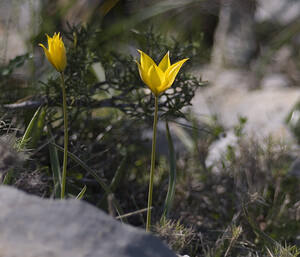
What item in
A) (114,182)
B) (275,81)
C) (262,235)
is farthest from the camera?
(275,81)

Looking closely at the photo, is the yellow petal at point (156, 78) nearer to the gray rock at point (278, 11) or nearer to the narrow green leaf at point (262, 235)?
the narrow green leaf at point (262, 235)

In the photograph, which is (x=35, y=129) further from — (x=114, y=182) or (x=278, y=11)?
(x=278, y=11)

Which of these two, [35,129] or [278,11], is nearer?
[35,129]

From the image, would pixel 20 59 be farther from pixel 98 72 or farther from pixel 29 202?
pixel 29 202

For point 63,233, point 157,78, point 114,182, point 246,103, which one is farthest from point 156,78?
point 246,103

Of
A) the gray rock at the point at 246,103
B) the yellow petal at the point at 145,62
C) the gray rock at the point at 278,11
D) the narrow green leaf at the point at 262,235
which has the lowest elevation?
the gray rock at the point at 246,103

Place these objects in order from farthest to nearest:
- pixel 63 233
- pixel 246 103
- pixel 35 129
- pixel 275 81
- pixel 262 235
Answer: pixel 275 81 < pixel 246 103 < pixel 35 129 < pixel 262 235 < pixel 63 233

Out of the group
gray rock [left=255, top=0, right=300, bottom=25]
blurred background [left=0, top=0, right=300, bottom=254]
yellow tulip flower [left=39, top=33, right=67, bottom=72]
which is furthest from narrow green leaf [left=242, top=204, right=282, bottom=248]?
gray rock [left=255, top=0, right=300, bottom=25]

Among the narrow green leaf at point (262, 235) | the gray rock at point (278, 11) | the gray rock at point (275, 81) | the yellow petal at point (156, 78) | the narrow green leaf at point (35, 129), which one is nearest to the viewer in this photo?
the yellow petal at point (156, 78)

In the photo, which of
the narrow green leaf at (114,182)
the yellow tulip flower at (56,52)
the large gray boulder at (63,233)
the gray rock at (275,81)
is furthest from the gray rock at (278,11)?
the large gray boulder at (63,233)
